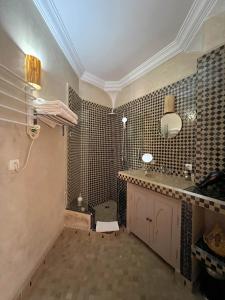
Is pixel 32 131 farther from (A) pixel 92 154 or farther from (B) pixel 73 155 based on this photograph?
(A) pixel 92 154

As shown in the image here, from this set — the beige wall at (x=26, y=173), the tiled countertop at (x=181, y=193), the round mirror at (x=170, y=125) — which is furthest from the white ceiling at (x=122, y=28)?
the tiled countertop at (x=181, y=193)

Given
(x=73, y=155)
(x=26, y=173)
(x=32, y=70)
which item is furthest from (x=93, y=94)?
(x=26, y=173)

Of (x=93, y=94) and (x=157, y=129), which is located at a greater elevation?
(x=93, y=94)

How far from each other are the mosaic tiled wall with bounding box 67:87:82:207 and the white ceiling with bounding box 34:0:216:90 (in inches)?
22.1

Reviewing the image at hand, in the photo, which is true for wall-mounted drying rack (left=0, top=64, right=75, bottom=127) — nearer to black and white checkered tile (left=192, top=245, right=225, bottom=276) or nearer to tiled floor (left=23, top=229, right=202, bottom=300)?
tiled floor (left=23, top=229, right=202, bottom=300)

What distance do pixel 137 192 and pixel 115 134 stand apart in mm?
1549

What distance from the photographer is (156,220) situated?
1.53 metres

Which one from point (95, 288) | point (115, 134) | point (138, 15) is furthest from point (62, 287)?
point (138, 15)

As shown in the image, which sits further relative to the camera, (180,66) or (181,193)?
(180,66)

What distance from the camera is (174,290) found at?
120 cm

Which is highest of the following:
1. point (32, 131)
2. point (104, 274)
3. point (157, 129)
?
point (157, 129)

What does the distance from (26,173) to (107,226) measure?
4.71ft

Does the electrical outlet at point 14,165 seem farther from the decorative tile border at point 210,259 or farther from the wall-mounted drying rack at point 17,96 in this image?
the decorative tile border at point 210,259

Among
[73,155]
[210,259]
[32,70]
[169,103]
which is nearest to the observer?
[210,259]
